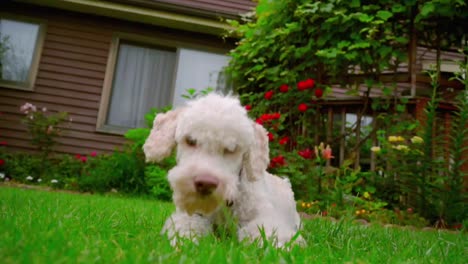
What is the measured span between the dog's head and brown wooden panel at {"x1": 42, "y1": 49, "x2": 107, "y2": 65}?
7.01 m

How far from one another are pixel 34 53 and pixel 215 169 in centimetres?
808

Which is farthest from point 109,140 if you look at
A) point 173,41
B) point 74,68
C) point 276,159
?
point 276,159

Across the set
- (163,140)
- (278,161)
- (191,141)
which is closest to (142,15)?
(278,161)

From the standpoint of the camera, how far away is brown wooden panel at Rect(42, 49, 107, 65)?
27.4ft

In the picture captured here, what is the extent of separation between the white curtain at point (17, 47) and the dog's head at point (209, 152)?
7613 millimetres

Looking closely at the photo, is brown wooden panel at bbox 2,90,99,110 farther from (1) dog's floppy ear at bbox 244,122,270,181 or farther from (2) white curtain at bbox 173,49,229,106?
(1) dog's floppy ear at bbox 244,122,270,181

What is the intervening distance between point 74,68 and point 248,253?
8.08 meters

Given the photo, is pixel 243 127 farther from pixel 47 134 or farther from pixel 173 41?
pixel 173 41

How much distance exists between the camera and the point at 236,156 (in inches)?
77.8

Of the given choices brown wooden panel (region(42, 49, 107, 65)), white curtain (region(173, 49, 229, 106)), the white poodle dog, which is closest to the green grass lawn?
the white poodle dog

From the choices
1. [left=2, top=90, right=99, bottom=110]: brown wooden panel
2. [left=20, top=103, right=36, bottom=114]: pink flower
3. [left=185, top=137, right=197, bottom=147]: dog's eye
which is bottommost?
[left=185, top=137, right=197, bottom=147]: dog's eye

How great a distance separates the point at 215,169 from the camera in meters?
1.82

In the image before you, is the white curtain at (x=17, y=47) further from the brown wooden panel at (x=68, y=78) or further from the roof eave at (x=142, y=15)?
the roof eave at (x=142, y=15)

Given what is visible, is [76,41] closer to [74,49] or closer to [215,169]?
[74,49]
